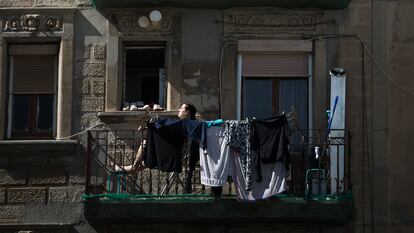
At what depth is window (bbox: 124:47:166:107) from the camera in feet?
46.4

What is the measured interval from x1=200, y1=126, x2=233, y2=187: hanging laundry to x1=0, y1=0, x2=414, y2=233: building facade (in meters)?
0.90

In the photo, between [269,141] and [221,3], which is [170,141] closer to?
[269,141]

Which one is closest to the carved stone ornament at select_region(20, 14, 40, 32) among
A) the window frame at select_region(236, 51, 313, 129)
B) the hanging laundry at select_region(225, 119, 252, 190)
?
the window frame at select_region(236, 51, 313, 129)

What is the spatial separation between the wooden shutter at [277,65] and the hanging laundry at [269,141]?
1.36 meters

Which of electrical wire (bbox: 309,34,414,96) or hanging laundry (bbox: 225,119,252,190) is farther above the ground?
electrical wire (bbox: 309,34,414,96)

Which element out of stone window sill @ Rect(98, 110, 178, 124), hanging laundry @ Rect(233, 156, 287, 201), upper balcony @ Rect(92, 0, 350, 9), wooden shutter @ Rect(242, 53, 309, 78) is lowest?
hanging laundry @ Rect(233, 156, 287, 201)

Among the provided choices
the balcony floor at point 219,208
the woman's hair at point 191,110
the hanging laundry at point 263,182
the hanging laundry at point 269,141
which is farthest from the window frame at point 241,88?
the balcony floor at point 219,208

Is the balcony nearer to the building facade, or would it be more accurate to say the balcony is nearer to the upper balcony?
the building facade

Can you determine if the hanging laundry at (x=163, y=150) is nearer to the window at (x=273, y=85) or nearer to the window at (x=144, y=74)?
the window at (x=144, y=74)

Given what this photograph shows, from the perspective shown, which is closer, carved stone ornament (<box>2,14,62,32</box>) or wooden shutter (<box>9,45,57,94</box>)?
carved stone ornament (<box>2,14,62,32</box>)

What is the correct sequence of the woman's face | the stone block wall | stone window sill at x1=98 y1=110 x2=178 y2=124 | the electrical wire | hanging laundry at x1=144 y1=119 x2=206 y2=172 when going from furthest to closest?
1. the electrical wire
2. stone window sill at x1=98 y1=110 x2=178 y2=124
3. the stone block wall
4. the woman's face
5. hanging laundry at x1=144 y1=119 x2=206 y2=172

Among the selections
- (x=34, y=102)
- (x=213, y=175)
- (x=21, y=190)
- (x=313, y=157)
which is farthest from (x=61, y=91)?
(x=313, y=157)

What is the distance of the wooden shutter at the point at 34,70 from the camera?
46.3 ft

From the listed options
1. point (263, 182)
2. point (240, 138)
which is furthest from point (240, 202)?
point (240, 138)
